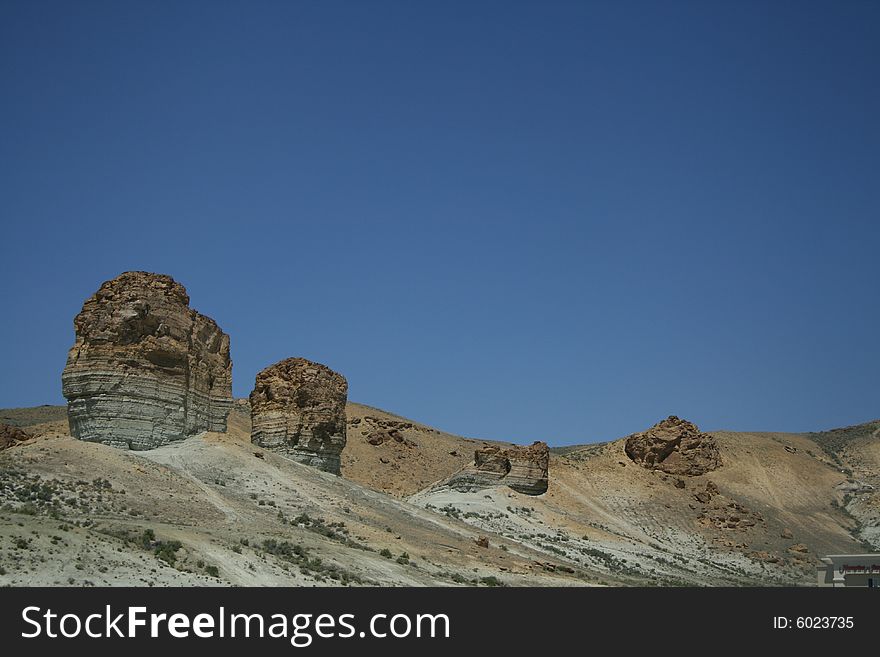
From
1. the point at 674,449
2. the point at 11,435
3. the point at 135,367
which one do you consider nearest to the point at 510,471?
the point at 674,449

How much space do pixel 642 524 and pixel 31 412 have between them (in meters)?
63.8

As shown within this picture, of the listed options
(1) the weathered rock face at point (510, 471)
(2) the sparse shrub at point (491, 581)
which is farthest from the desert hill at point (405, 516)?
(1) the weathered rock face at point (510, 471)

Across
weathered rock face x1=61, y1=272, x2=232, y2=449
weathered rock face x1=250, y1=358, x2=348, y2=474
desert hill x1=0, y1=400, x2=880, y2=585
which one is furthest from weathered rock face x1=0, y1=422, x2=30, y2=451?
weathered rock face x1=61, y1=272, x2=232, y2=449

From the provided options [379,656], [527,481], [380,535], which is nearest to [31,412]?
[527,481]

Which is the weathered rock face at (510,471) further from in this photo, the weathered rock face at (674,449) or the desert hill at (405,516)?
the weathered rock face at (674,449)

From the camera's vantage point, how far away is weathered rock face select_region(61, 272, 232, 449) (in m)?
40.6

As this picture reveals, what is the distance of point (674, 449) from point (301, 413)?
35092 millimetres

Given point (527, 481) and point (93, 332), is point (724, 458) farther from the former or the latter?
point (93, 332)

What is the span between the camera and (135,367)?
41.1 meters

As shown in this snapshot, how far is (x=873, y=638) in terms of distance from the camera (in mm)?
22531

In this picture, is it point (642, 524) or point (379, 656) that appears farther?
point (642, 524)

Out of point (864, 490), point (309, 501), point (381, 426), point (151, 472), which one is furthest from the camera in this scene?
point (381, 426)

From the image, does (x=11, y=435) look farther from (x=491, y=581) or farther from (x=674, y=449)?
(x=674, y=449)

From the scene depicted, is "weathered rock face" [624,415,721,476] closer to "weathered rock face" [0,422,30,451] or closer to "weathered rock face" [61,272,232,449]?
"weathered rock face" [61,272,232,449]
